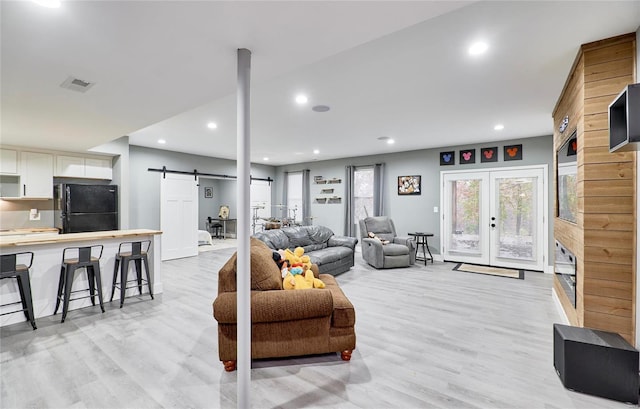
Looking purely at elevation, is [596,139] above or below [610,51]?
below

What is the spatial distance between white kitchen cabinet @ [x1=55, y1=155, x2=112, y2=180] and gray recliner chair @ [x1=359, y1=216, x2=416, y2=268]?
5335mm

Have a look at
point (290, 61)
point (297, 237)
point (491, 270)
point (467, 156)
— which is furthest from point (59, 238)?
point (467, 156)

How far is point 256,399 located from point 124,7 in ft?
7.99

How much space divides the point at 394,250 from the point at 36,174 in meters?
6.54

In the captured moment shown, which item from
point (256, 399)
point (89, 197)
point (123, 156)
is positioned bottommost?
point (256, 399)

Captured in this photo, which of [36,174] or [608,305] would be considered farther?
[36,174]

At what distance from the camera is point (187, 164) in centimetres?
734

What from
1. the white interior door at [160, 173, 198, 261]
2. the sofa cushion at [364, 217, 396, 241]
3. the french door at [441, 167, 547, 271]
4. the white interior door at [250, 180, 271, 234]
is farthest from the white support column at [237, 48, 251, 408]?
the white interior door at [250, 180, 271, 234]

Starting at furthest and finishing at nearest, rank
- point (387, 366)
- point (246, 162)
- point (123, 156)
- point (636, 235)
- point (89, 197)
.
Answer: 1. point (123, 156)
2. point (89, 197)
3. point (387, 366)
4. point (636, 235)
5. point (246, 162)

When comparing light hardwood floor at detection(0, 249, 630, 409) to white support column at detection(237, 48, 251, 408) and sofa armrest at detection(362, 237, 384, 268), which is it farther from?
sofa armrest at detection(362, 237, 384, 268)

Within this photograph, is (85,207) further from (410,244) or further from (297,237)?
(410,244)

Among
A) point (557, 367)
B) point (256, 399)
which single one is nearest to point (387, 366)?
point (256, 399)

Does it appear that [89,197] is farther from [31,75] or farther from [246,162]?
[246,162]

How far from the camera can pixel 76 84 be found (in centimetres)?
243
